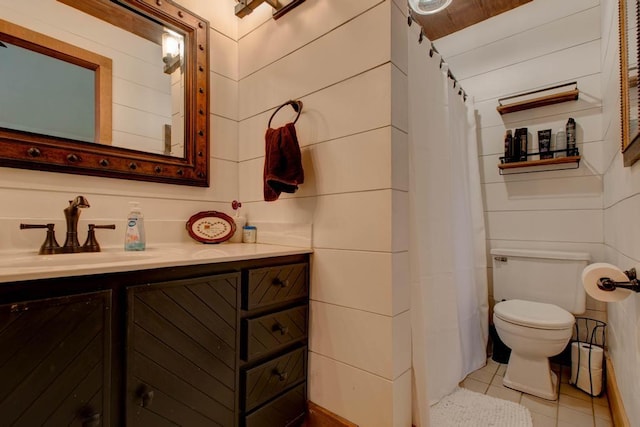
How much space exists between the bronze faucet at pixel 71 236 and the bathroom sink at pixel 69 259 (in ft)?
0.14

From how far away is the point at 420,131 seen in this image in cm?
139

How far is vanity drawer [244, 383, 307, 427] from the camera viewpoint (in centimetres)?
111

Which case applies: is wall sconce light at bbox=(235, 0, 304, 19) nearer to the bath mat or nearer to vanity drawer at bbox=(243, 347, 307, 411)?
vanity drawer at bbox=(243, 347, 307, 411)

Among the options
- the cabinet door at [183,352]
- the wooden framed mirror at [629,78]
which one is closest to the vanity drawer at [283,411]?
the cabinet door at [183,352]

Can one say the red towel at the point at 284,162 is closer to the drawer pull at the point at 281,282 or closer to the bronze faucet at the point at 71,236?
the drawer pull at the point at 281,282

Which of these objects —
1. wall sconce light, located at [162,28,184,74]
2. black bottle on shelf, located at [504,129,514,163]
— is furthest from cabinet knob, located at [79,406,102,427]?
black bottle on shelf, located at [504,129,514,163]

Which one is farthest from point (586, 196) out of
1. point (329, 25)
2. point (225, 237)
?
point (225, 237)

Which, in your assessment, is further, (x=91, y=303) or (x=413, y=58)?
(x=413, y=58)

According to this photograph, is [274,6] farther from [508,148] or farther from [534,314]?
[534,314]

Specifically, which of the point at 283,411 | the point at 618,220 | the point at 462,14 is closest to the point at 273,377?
the point at 283,411

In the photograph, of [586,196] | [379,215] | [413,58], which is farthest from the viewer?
[586,196]

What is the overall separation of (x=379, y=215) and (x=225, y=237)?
0.84 metres

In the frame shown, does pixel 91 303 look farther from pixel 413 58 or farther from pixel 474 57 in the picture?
pixel 474 57

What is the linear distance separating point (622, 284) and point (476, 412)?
0.92 metres
